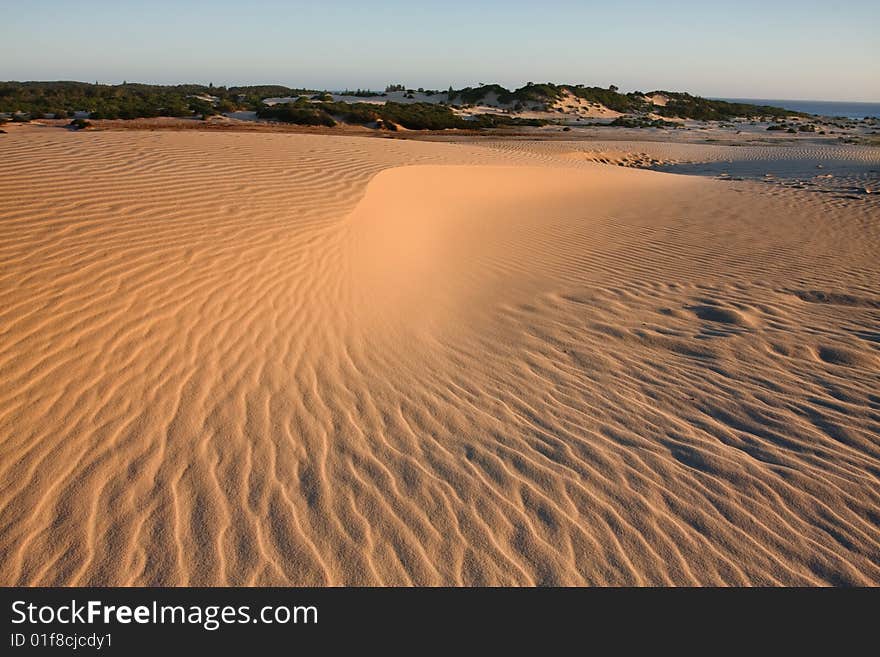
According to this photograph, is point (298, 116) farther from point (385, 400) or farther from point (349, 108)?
point (385, 400)

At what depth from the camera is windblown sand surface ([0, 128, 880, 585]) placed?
2.96 m

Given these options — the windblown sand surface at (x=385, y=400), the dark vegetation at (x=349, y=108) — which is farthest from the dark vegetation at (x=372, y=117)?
the windblown sand surface at (x=385, y=400)

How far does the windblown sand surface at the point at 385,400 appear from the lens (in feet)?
9.73

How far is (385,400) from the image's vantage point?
440 cm

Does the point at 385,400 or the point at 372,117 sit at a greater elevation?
the point at 372,117

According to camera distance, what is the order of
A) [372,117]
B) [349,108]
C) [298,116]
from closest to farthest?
[298,116], [372,117], [349,108]

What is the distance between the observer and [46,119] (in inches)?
983

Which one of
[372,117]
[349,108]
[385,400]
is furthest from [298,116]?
[385,400]

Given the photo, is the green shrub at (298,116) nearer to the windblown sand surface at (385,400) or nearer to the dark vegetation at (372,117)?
the dark vegetation at (372,117)

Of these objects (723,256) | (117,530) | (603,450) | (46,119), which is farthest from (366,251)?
(46,119)
